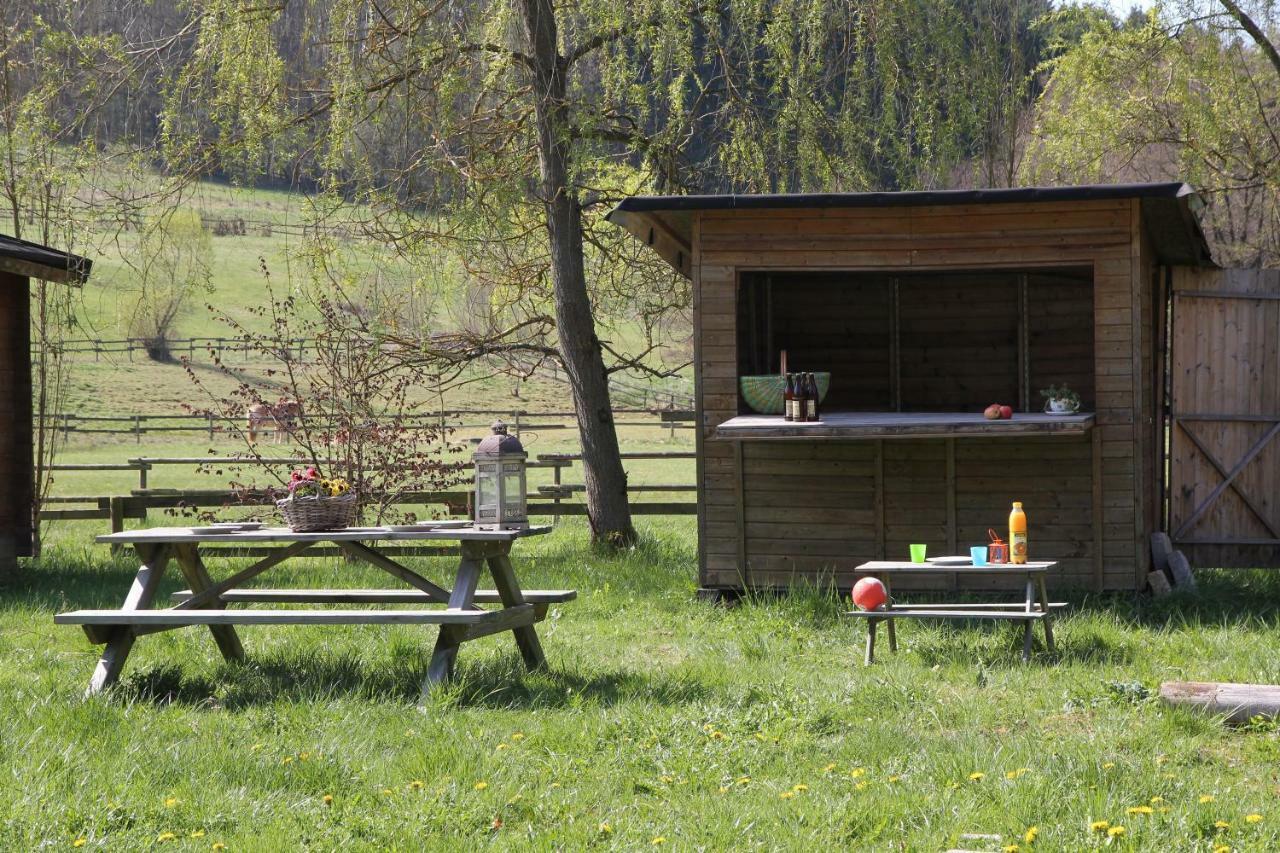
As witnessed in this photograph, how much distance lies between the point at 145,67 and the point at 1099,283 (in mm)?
8068

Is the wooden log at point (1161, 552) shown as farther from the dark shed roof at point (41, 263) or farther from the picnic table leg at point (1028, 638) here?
the dark shed roof at point (41, 263)

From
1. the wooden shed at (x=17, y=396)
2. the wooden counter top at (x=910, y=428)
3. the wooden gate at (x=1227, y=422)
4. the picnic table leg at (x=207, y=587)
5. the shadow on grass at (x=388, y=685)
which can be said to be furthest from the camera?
the wooden shed at (x=17, y=396)

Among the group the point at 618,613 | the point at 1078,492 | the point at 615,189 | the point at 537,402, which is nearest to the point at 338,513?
the point at 618,613

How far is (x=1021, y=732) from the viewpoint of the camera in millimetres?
6113

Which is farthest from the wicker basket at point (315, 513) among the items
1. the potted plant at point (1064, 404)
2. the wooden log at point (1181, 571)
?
the wooden log at point (1181, 571)

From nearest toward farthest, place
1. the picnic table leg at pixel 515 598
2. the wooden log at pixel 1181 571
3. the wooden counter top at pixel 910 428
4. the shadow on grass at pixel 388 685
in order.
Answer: the shadow on grass at pixel 388 685, the picnic table leg at pixel 515 598, the wooden counter top at pixel 910 428, the wooden log at pixel 1181 571

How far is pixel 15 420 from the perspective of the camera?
12.1 metres

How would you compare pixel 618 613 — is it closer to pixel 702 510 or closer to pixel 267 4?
pixel 702 510

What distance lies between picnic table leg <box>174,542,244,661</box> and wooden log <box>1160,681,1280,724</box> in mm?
4846

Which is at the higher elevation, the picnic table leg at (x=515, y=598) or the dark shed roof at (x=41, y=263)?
the dark shed roof at (x=41, y=263)

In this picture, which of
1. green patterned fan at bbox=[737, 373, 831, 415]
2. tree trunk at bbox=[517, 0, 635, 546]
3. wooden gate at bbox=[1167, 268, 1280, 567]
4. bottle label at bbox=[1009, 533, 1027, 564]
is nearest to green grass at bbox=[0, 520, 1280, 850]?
bottle label at bbox=[1009, 533, 1027, 564]

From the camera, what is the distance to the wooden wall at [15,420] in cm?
1199

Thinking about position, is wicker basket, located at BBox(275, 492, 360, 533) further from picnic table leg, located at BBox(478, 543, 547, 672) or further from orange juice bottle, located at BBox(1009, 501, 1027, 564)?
orange juice bottle, located at BBox(1009, 501, 1027, 564)

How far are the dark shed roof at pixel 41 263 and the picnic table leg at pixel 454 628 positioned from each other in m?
6.23
